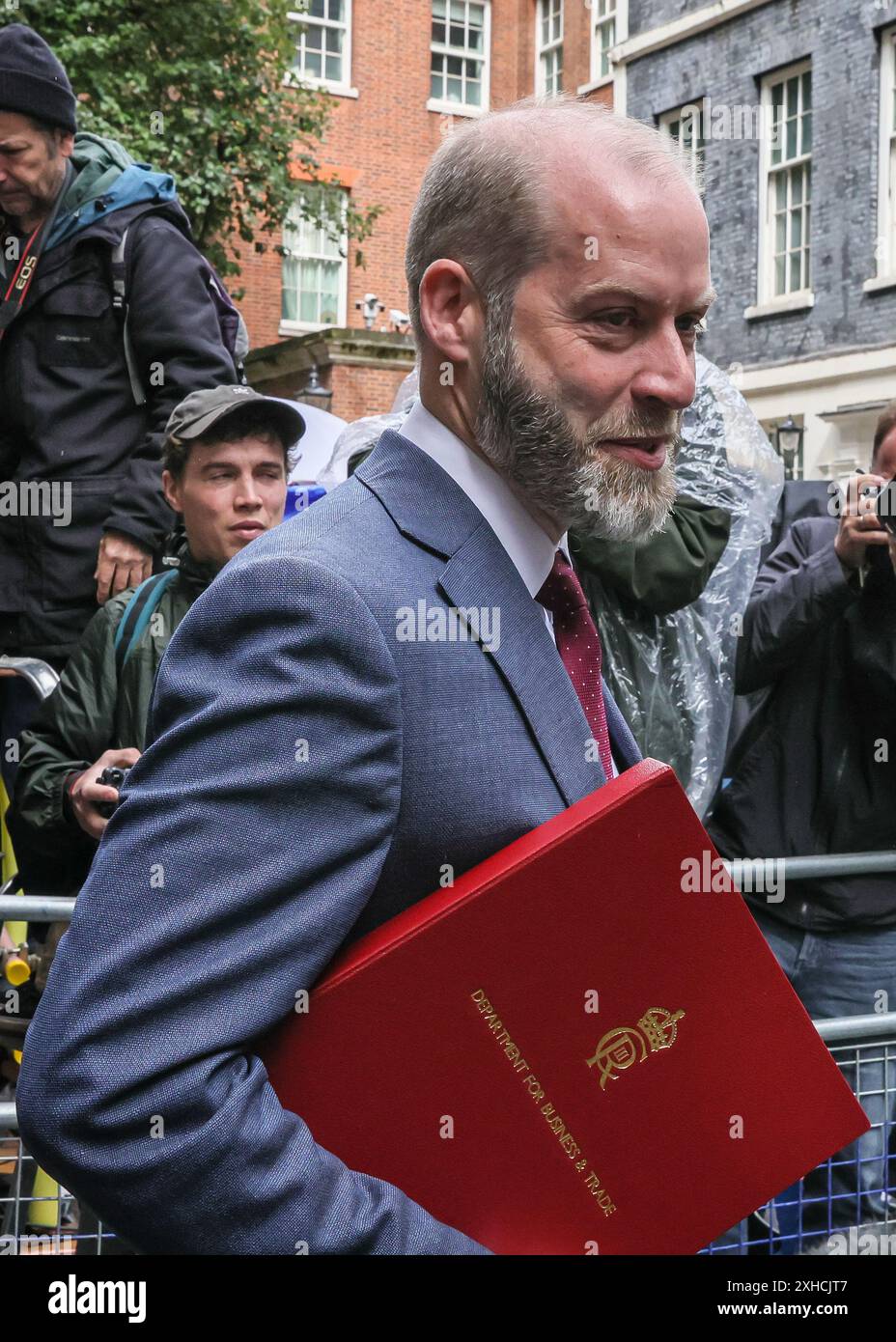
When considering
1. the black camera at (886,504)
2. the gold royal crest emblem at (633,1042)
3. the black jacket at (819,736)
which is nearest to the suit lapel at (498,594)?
the gold royal crest emblem at (633,1042)

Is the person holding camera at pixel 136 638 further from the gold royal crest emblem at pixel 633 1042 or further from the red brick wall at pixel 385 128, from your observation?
the red brick wall at pixel 385 128

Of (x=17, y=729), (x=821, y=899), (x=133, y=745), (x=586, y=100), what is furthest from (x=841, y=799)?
(x=586, y=100)

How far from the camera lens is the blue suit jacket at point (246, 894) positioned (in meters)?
1.25

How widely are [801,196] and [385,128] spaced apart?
299 inches

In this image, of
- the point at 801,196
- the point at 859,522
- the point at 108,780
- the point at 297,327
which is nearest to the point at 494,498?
the point at 108,780

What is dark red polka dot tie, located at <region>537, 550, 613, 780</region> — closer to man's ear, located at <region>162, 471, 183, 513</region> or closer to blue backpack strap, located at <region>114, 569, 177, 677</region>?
blue backpack strap, located at <region>114, 569, 177, 677</region>

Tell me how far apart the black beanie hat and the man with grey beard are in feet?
8.20

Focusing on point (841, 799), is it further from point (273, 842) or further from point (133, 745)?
point (273, 842)

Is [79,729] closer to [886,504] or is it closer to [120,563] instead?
[120,563]

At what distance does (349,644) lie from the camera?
1.31m

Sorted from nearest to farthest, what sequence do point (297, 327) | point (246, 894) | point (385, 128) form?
1. point (246, 894)
2. point (297, 327)
3. point (385, 128)

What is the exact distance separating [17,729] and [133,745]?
73 cm

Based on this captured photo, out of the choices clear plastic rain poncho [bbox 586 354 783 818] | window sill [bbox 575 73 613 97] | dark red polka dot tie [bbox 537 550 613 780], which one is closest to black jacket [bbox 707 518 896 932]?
clear plastic rain poncho [bbox 586 354 783 818]

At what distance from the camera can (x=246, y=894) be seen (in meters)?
1.26
